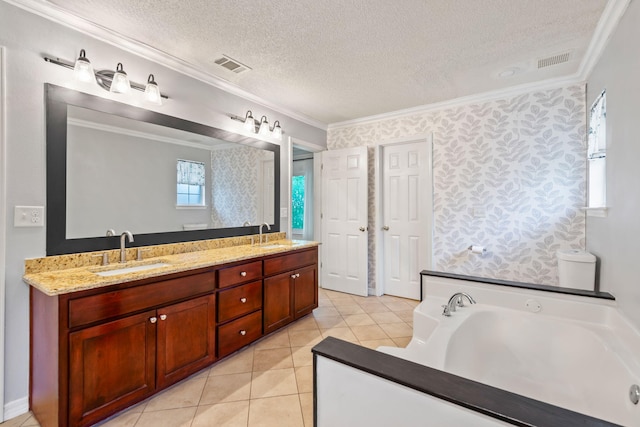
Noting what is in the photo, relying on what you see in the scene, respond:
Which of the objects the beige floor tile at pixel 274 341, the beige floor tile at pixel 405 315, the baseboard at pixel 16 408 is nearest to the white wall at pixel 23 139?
the baseboard at pixel 16 408

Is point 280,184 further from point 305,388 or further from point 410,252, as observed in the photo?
point 305,388

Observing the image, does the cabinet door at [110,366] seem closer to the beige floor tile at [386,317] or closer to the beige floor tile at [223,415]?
the beige floor tile at [223,415]

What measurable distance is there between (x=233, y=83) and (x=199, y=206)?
1.21 meters

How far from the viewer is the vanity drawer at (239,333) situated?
215 centimetres

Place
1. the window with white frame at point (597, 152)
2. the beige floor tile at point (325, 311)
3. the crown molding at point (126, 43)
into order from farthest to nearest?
the beige floor tile at point (325, 311) < the window with white frame at point (597, 152) < the crown molding at point (126, 43)

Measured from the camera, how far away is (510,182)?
3.00 metres

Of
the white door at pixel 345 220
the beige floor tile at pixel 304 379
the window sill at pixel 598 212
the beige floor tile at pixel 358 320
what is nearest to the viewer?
the beige floor tile at pixel 304 379

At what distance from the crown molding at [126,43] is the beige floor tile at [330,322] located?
238cm

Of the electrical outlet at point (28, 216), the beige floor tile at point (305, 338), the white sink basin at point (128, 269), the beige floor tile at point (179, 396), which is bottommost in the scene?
the beige floor tile at point (179, 396)

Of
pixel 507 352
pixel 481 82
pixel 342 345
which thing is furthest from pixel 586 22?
pixel 342 345

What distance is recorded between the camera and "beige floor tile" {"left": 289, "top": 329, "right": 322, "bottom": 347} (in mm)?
2545

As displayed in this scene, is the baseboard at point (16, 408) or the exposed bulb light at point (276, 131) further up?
the exposed bulb light at point (276, 131)

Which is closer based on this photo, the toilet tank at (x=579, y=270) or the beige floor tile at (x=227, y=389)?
the beige floor tile at (x=227, y=389)

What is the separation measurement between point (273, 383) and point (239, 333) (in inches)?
19.2
